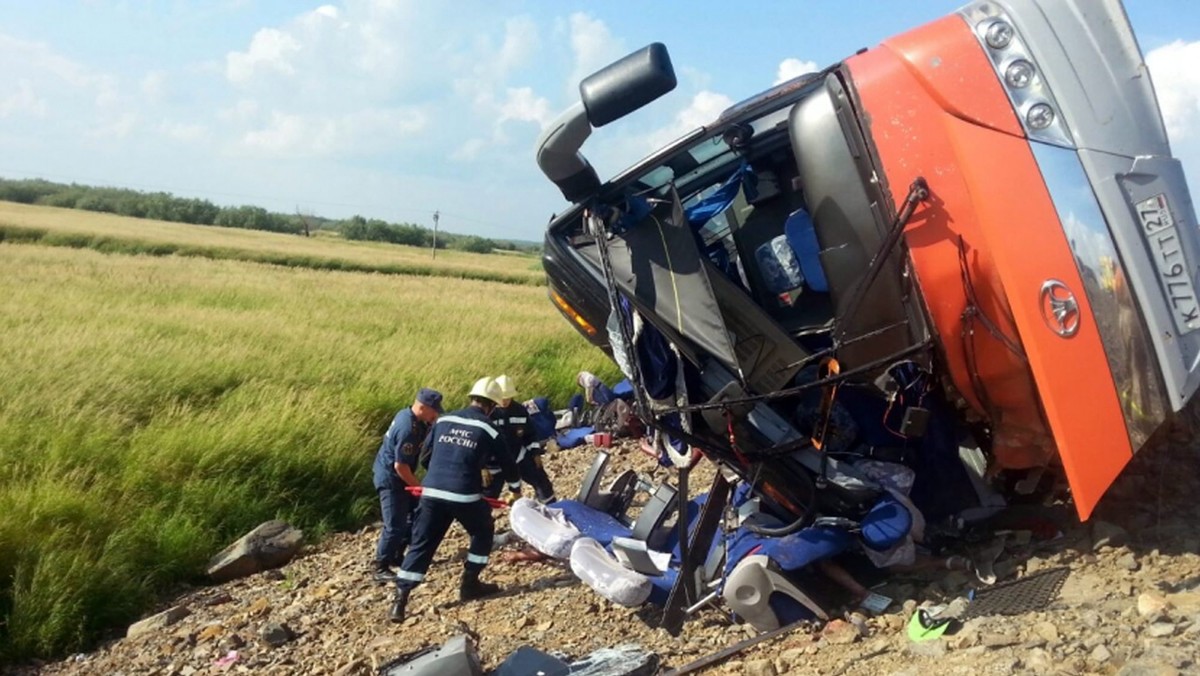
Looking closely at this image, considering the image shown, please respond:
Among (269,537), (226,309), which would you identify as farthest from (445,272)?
(269,537)

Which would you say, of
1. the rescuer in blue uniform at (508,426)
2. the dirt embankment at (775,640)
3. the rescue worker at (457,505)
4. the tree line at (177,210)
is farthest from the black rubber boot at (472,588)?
the tree line at (177,210)

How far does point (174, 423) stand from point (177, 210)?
180 feet

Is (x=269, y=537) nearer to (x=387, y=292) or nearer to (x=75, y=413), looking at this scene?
(x=75, y=413)

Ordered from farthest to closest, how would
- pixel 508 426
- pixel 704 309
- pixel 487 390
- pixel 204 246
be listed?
1. pixel 204 246
2. pixel 508 426
3. pixel 487 390
4. pixel 704 309

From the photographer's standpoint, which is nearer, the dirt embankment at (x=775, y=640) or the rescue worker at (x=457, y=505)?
the dirt embankment at (x=775, y=640)

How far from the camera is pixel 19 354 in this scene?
9086 millimetres

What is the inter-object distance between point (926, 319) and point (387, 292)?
66.6ft

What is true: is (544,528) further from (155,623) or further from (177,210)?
(177,210)

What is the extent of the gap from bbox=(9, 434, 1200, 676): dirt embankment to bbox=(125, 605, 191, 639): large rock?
0.07 meters

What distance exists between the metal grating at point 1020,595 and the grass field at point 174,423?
15.3 ft

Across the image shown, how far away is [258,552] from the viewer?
634cm

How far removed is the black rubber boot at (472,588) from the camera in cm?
545

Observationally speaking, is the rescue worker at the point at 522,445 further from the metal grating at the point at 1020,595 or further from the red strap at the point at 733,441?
the metal grating at the point at 1020,595

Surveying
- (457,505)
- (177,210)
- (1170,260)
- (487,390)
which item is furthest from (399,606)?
(177,210)
